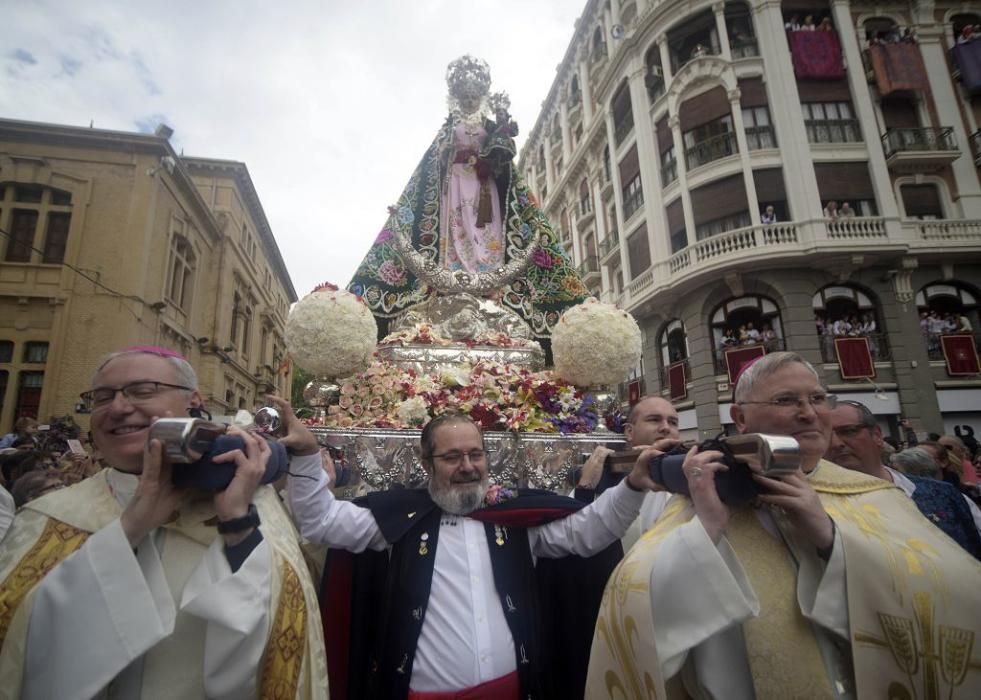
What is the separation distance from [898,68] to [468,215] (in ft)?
58.5

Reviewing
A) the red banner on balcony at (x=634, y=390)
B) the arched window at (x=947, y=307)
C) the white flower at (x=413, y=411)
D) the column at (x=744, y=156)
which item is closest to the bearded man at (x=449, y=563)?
the white flower at (x=413, y=411)

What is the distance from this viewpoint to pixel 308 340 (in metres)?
4.02

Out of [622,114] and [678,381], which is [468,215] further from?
[622,114]

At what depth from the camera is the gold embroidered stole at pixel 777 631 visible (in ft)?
4.50

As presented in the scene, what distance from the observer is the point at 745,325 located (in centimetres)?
1561

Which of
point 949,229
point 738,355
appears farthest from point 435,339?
point 949,229

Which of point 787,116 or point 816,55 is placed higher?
point 816,55

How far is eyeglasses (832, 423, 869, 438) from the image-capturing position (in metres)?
2.76

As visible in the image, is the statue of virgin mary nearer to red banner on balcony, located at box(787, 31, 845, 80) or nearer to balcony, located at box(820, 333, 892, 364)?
balcony, located at box(820, 333, 892, 364)

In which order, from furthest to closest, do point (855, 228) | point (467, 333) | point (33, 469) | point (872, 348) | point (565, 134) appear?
point (565, 134)
point (855, 228)
point (872, 348)
point (467, 333)
point (33, 469)

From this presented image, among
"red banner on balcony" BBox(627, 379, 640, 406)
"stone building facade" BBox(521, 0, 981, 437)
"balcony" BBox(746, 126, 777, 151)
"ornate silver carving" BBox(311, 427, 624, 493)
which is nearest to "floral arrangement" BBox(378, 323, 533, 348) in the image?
"ornate silver carving" BBox(311, 427, 624, 493)

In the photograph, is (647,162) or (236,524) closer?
(236,524)

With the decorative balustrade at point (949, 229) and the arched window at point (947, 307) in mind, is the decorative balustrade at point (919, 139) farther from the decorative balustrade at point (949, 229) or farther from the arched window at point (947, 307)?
the arched window at point (947, 307)

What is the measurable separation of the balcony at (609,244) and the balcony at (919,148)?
28.7 feet
